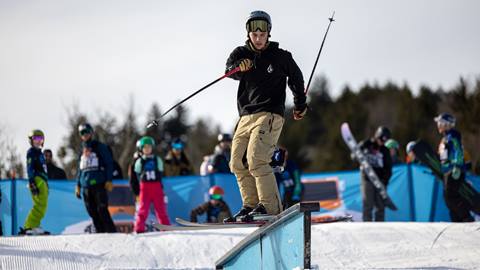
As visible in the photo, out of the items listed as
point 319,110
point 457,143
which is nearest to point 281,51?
point 457,143

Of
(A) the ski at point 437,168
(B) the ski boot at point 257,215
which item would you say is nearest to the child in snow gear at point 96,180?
(B) the ski boot at point 257,215

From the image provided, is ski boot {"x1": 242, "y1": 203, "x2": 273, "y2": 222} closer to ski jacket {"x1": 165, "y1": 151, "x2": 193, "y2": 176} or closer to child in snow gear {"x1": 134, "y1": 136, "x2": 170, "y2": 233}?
child in snow gear {"x1": 134, "y1": 136, "x2": 170, "y2": 233}

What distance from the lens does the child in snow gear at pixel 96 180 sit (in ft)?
43.4

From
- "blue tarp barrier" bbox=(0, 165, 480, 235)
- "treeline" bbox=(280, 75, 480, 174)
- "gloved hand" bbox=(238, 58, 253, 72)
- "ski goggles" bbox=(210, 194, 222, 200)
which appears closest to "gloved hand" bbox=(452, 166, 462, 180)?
"blue tarp barrier" bbox=(0, 165, 480, 235)

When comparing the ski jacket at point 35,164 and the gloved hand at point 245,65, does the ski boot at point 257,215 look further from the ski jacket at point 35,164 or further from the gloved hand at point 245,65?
the ski jacket at point 35,164

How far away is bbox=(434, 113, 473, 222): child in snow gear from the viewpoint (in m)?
13.3

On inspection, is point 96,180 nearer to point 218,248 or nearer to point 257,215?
point 218,248

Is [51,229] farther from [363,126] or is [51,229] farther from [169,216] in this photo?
[363,126]

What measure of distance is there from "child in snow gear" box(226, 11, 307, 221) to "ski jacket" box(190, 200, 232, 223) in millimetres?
5404

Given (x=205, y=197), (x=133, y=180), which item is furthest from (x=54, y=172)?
(x=205, y=197)

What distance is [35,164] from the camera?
42.3 feet

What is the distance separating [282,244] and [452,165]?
5995 mm

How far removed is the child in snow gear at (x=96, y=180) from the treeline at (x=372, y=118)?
21.3 m

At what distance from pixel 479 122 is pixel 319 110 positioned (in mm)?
34859
